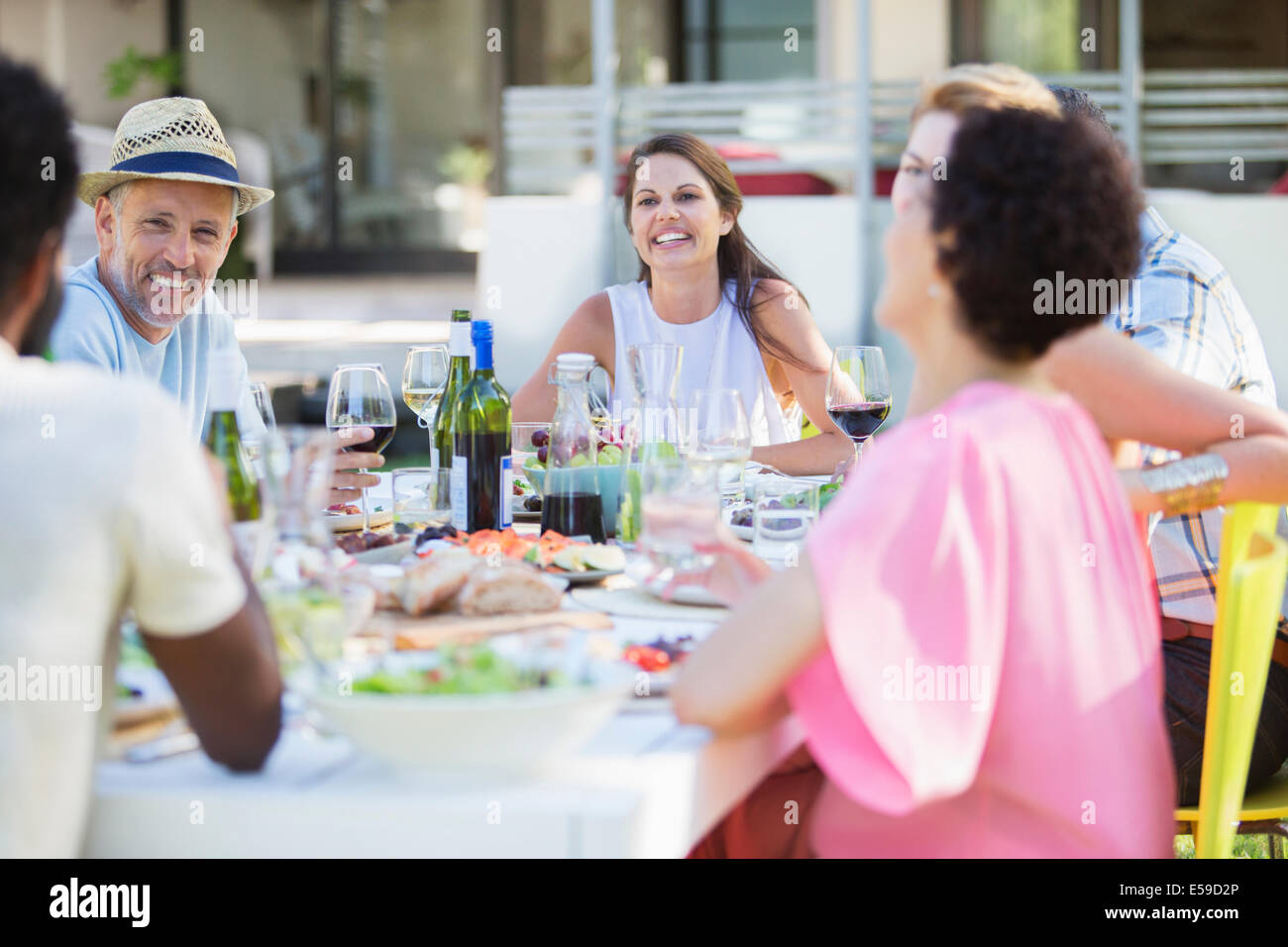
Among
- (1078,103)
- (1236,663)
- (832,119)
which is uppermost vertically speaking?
(832,119)

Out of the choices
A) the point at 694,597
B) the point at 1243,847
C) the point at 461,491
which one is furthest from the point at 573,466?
the point at 1243,847

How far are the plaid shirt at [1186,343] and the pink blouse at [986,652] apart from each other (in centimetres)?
79

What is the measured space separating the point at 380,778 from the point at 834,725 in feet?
1.55

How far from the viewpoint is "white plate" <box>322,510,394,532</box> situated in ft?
8.08

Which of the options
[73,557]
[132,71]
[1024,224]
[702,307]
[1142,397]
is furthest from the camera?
[132,71]

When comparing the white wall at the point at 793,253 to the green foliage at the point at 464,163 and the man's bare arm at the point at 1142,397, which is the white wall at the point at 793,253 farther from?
the green foliage at the point at 464,163

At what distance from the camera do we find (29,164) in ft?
4.03

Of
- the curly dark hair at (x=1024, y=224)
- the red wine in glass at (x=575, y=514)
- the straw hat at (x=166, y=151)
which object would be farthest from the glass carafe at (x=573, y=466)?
the straw hat at (x=166, y=151)

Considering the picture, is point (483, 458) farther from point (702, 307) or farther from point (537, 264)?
point (537, 264)

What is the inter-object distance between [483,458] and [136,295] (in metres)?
1.32

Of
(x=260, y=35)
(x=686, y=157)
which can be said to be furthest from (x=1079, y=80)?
(x=260, y=35)

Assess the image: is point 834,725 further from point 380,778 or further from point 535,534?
point 535,534

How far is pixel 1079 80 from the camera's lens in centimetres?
722

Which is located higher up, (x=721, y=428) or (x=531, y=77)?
(x=531, y=77)
